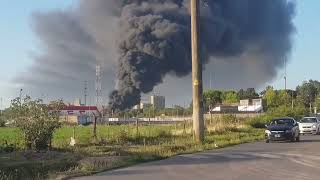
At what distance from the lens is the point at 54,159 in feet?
69.9

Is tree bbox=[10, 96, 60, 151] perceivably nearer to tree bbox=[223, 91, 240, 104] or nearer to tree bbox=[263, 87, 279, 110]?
tree bbox=[263, 87, 279, 110]

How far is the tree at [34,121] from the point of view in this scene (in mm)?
24859

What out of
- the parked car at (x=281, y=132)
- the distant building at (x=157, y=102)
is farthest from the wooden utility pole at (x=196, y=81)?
the distant building at (x=157, y=102)

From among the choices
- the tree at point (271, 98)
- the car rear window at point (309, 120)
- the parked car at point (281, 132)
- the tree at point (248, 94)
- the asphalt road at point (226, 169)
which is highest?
the tree at point (248, 94)

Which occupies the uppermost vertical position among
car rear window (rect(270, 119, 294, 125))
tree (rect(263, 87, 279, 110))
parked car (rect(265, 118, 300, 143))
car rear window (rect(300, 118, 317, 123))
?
tree (rect(263, 87, 279, 110))

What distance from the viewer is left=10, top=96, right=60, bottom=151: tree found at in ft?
81.6

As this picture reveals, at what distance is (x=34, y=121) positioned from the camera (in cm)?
2489

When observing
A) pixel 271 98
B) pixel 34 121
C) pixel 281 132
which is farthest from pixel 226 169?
pixel 271 98

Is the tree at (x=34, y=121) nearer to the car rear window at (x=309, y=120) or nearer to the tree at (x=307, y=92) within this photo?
the car rear window at (x=309, y=120)

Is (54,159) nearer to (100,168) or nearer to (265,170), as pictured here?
(100,168)

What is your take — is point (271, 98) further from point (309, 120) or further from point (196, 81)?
point (196, 81)

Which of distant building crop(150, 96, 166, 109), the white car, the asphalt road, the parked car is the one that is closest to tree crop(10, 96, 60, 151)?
the asphalt road

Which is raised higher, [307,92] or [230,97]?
→ [307,92]

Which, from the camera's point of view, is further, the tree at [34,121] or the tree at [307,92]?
the tree at [307,92]
